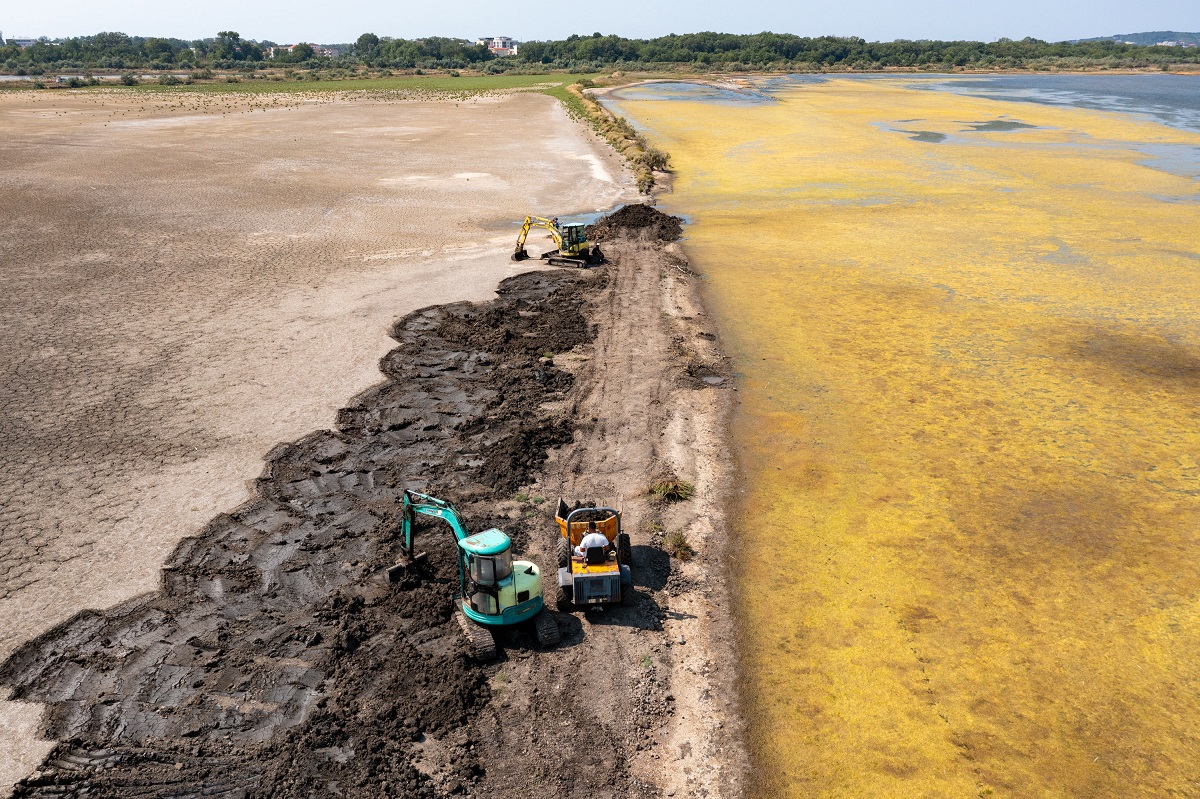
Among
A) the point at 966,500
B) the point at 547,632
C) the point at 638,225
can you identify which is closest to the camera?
the point at 547,632

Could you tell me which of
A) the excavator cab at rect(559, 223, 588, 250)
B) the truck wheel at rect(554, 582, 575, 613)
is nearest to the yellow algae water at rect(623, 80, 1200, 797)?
the truck wheel at rect(554, 582, 575, 613)

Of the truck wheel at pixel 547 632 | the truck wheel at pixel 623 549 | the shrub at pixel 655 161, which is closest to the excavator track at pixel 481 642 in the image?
the truck wheel at pixel 547 632

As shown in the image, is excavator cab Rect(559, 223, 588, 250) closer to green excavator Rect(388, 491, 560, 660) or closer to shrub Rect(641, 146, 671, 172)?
green excavator Rect(388, 491, 560, 660)

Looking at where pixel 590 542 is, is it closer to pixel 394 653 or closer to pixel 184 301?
pixel 394 653

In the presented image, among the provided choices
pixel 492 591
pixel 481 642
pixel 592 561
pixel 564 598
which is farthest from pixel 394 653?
pixel 592 561

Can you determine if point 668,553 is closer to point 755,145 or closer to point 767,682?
point 767,682

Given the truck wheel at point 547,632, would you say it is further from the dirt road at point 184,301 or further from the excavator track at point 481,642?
the dirt road at point 184,301
